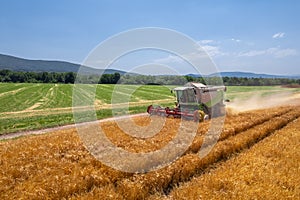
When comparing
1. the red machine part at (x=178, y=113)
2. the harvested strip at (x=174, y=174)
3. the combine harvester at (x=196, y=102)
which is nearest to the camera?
the harvested strip at (x=174, y=174)

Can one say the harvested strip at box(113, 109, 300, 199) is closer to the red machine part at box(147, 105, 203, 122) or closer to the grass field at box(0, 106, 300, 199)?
the grass field at box(0, 106, 300, 199)

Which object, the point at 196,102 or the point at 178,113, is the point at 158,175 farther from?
the point at 196,102

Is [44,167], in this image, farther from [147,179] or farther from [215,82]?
[215,82]

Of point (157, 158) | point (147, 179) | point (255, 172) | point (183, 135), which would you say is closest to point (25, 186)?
point (147, 179)

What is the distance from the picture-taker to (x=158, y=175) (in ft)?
20.2

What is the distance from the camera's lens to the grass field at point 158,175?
5.18 m

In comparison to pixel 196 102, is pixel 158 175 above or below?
below

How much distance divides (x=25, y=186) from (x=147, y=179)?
2.50 meters

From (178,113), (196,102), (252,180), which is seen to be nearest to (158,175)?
(252,180)

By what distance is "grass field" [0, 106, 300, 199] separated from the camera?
5.18 meters

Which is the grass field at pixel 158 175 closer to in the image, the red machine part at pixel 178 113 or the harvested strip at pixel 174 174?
the harvested strip at pixel 174 174

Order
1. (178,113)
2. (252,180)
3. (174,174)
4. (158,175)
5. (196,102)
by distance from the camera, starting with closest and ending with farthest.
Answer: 1. (252,180)
2. (158,175)
3. (174,174)
4. (178,113)
5. (196,102)

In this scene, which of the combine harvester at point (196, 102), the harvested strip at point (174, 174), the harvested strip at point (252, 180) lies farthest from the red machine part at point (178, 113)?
the harvested strip at point (252, 180)

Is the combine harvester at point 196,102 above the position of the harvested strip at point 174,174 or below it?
above
